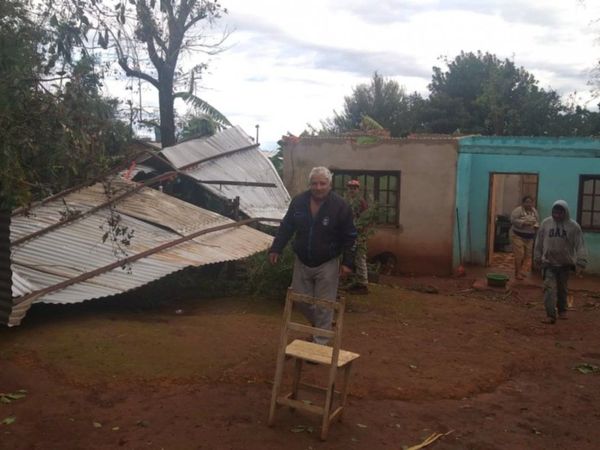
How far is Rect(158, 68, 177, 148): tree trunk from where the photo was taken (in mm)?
15250

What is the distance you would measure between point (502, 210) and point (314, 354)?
15536mm

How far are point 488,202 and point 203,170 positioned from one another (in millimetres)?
6364

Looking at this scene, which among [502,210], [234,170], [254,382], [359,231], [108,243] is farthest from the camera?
[502,210]

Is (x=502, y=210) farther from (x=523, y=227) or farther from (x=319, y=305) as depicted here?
(x=319, y=305)

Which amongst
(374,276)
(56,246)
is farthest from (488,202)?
(56,246)

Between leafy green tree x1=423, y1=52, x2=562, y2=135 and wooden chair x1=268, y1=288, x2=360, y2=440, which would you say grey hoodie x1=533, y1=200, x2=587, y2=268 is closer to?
wooden chair x1=268, y1=288, x2=360, y2=440

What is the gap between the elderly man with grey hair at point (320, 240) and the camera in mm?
5371

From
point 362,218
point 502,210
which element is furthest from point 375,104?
point 362,218

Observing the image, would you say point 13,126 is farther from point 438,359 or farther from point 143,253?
point 438,359

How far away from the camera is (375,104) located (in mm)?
34000

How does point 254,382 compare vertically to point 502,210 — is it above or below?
below

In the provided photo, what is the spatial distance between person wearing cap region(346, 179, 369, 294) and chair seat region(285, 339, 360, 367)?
4050mm

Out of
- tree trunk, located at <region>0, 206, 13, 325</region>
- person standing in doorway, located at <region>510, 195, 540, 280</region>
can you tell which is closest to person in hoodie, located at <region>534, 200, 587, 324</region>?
person standing in doorway, located at <region>510, 195, 540, 280</region>

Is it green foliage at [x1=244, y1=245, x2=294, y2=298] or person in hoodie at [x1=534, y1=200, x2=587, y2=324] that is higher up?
person in hoodie at [x1=534, y1=200, x2=587, y2=324]
